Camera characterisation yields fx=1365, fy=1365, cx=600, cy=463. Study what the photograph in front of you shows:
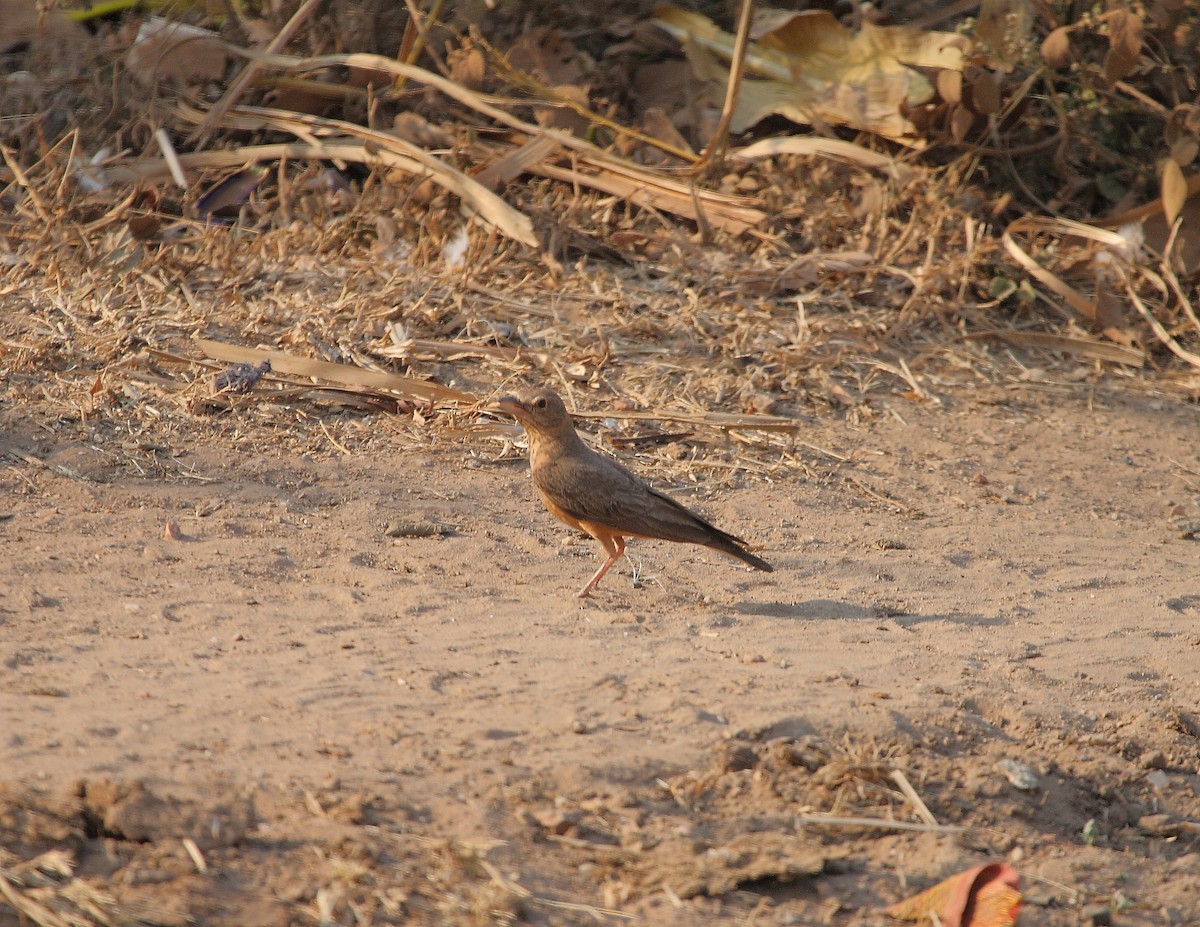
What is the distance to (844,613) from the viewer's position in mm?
5555

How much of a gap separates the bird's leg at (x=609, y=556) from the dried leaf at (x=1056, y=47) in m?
5.06

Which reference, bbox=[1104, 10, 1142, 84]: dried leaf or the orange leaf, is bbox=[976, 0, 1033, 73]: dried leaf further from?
the orange leaf

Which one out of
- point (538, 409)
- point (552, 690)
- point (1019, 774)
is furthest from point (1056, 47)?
point (552, 690)

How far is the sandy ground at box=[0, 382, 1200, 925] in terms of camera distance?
3.49 m

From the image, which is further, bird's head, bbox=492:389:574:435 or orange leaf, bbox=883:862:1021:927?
bird's head, bbox=492:389:574:435

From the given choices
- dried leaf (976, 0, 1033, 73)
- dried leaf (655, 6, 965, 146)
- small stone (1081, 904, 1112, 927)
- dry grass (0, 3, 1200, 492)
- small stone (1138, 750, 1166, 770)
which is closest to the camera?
small stone (1081, 904, 1112, 927)

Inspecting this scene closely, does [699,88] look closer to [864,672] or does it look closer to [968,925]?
[864,672]

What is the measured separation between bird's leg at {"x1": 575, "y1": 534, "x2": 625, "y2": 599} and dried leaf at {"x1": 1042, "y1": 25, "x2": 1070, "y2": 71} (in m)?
5.06

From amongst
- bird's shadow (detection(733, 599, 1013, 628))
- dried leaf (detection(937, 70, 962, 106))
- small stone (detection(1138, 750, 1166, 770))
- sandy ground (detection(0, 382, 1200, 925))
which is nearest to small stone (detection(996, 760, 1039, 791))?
sandy ground (detection(0, 382, 1200, 925))

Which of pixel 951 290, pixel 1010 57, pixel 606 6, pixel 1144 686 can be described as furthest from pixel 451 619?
pixel 606 6

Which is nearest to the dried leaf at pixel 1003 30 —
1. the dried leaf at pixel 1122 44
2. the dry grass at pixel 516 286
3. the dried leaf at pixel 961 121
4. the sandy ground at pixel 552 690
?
the dried leaf at pixel 961 121

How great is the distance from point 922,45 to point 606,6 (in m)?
2.53

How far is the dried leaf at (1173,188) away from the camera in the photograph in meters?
8.66

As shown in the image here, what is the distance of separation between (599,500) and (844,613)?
43.3 inches
